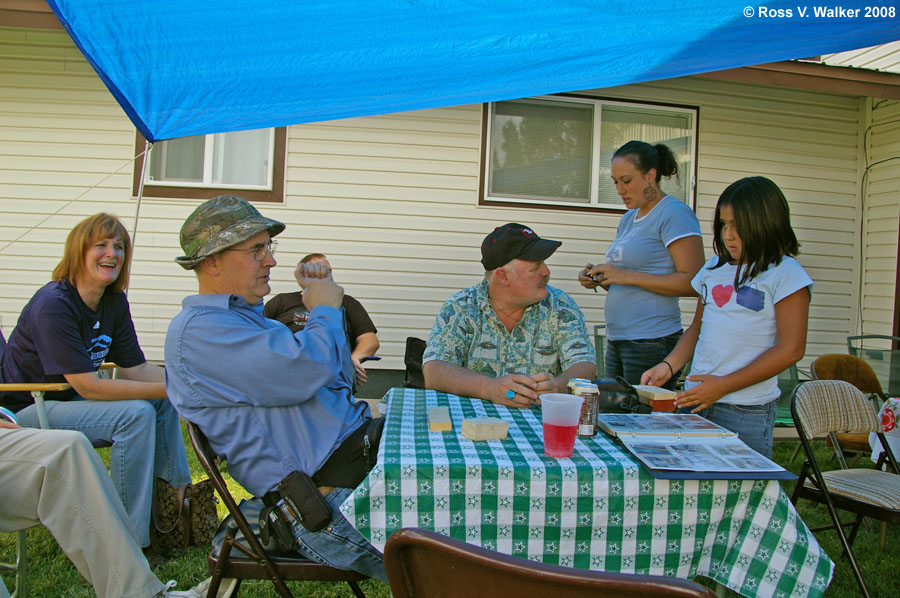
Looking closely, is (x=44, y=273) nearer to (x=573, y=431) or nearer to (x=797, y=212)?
(x=573, y=431)

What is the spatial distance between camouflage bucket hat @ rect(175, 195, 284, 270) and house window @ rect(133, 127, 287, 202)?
4386mm

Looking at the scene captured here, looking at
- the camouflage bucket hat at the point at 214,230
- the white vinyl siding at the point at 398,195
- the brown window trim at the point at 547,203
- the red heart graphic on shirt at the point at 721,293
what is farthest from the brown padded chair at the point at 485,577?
the brown window trim at the point at 547,203

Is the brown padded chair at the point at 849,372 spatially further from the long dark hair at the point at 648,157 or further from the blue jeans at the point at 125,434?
the blue jeans at the point at 125,434

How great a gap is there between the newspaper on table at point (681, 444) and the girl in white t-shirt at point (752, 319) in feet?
0.88

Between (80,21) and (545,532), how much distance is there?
9.68 ft

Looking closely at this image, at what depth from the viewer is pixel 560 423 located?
166 centimetres

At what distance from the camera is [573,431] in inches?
66.1

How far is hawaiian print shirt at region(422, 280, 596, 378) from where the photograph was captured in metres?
2.71

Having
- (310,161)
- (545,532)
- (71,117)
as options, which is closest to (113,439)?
(545,532)

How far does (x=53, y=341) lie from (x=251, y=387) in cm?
173

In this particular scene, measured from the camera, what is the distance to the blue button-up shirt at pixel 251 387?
5.96ft

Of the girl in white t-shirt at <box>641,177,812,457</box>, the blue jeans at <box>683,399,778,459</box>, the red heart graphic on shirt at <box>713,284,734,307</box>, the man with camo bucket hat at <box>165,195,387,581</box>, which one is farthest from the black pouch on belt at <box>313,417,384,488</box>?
the red heart graphic on shirt at <box>713,284,734,307</box>

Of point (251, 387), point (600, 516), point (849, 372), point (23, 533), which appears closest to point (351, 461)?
point (251, 387)

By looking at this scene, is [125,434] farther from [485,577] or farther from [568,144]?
[568,144]
